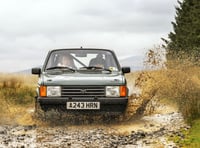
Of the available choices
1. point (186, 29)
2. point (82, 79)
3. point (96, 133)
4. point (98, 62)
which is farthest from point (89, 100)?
point (186, 29)

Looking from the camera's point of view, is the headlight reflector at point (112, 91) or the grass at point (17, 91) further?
the grass at point (17, 91)

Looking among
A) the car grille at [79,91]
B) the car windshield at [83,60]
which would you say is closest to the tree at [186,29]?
the car windshield at [83,60]

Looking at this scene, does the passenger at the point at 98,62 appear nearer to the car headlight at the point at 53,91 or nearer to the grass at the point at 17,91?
the car headlight at the point at 53,91

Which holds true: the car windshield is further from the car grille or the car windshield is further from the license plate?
the license plate

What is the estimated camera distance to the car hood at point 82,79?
8797mm

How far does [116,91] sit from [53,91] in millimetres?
1239

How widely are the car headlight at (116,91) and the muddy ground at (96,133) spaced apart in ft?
2.10

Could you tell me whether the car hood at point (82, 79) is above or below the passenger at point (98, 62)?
below

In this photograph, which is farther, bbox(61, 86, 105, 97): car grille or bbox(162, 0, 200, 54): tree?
bbox(162, 0, 200, 54): tree

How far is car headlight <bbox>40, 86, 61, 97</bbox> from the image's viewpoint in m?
8.78

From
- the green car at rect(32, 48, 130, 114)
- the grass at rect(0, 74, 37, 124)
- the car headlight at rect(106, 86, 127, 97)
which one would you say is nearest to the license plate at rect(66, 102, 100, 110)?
the green car at rect(32, 48, 130, 114)

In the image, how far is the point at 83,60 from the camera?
10109mm

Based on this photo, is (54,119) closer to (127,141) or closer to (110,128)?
(110,128)

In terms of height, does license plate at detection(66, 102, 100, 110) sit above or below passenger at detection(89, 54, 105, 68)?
below
